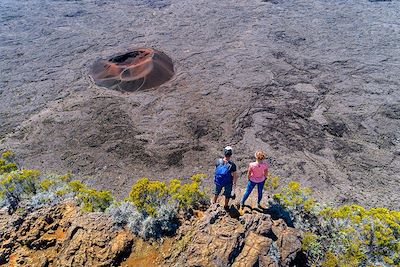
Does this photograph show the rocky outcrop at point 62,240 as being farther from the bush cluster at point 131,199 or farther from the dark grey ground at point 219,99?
the dark grey ground at point 219,99

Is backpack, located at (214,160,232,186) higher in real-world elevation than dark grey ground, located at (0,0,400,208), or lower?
higher

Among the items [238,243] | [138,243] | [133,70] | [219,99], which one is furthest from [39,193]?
[133,70]

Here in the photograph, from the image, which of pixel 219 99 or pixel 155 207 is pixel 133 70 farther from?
pixel 155 207

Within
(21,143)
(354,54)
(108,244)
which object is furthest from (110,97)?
(354,54)

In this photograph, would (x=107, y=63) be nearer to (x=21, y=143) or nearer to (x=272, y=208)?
(x=21, y=143)

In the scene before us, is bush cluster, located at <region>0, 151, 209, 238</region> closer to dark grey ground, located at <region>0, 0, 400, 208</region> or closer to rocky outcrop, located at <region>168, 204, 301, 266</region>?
rocky outcrop, located at <region>168, 204, 301, 266</region>

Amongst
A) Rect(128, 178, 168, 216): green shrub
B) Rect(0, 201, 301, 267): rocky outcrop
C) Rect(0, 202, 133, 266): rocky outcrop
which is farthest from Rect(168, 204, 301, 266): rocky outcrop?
Rect(128, 178, 168, 216): green shrub
